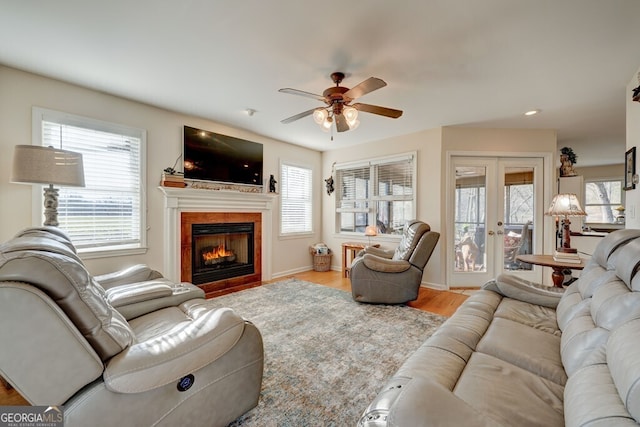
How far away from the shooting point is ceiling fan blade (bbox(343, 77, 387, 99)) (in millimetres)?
1985

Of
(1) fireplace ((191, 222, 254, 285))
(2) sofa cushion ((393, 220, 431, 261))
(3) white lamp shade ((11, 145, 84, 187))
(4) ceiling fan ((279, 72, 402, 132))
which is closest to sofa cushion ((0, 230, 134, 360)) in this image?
(3) white lamp shade ((11, 145, 84, 187))

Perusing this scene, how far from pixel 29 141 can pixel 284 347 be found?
10.2 feet

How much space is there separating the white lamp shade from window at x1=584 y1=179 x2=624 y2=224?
33.4 feet

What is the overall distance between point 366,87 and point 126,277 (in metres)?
2.52

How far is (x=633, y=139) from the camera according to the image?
2.54 meters

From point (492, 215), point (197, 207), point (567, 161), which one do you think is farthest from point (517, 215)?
point (197, 207)

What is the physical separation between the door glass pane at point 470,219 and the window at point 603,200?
5256 mm

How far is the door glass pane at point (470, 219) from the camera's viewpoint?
4152 millimetres

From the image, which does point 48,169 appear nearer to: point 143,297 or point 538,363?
point 143,297

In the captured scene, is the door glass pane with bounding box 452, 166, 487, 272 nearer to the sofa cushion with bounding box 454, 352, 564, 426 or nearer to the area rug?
the area rug

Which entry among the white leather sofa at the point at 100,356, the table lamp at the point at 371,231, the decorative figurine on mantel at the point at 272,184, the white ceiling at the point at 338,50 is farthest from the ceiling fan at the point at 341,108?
the table lamp at the point at 371,231

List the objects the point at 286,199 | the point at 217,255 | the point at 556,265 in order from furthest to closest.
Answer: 1. the point at 286,199
2. the point at 217,255
3. the point at 556,265

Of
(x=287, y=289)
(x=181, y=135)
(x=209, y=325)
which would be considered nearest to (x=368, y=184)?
(x=287, y=289)

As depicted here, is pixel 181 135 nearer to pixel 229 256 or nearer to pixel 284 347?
pixel 229 256
